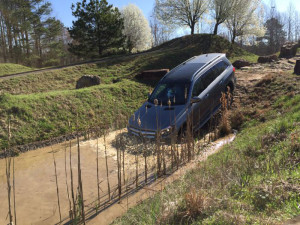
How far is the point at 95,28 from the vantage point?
25484mm

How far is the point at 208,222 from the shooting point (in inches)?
106

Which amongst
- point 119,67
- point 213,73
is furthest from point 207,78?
point 119,67

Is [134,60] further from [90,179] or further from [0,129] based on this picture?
[90,179]

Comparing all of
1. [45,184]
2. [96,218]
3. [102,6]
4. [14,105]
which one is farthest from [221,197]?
[102,6]

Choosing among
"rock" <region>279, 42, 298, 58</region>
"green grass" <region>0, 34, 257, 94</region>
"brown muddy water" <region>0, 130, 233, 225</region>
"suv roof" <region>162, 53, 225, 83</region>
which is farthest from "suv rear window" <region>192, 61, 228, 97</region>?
"rock" <region>279, 42, 298, 58</region>

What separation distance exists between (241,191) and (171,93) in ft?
15.1

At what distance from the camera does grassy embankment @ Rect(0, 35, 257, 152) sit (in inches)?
349

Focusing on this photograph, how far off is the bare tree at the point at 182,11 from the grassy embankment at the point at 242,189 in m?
26.7

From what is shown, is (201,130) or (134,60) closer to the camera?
(201,130)

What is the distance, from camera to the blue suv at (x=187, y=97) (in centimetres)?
681

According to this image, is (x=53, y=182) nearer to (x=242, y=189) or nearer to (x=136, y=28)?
(x=242, y=189)

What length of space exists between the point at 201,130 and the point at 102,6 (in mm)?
22377

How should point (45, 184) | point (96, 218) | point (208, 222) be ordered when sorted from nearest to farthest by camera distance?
point (208, 222) < point (96, 218) < point (45, 184)

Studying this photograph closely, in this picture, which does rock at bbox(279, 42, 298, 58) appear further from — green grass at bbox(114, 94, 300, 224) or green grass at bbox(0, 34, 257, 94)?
green grass at bbox(114, 94, 300, 224)
